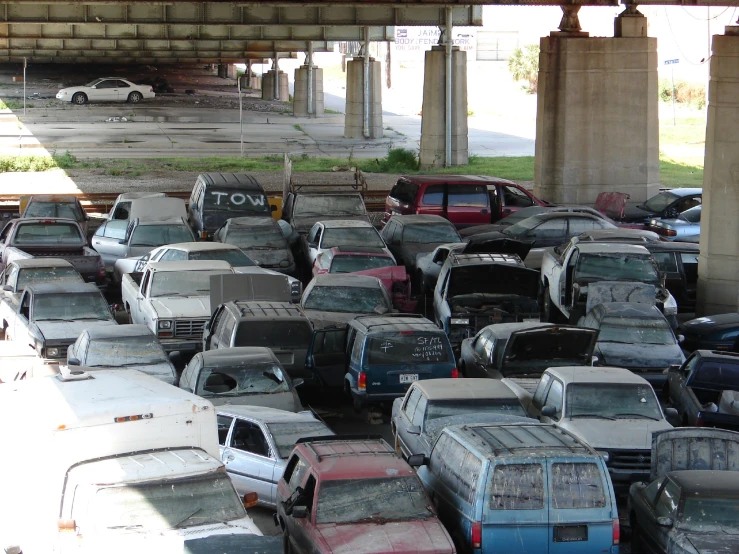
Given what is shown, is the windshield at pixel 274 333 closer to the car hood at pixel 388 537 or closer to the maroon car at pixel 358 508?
the maroon car at pixel 358 508

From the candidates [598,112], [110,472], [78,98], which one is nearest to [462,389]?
[110,472]

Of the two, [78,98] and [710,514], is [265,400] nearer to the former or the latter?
[710,514]

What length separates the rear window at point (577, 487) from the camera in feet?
30.1

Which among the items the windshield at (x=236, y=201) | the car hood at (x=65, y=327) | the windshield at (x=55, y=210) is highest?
the windshield at (x=236, y=201)

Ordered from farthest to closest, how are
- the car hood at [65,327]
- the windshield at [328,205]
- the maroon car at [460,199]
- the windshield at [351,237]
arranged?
the maroon car at [460,199] < the windshield at [328,205] < the windshield at [351,237] < the car hood at [65,327]

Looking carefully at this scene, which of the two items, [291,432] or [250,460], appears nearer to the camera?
[250,460]

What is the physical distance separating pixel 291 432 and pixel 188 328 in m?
6.10

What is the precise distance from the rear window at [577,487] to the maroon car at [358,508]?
3.45 ft

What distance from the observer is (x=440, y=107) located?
4547 cm

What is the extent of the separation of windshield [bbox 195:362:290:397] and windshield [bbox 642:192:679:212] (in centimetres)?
1722

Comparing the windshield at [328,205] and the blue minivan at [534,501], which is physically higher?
the windshield at [328,205]

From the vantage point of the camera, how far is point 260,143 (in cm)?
5381

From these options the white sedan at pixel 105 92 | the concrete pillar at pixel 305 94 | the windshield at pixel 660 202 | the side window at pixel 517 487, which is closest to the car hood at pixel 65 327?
the side window at pixel 517 487

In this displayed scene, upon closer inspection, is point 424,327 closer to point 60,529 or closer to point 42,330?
point 42,330
